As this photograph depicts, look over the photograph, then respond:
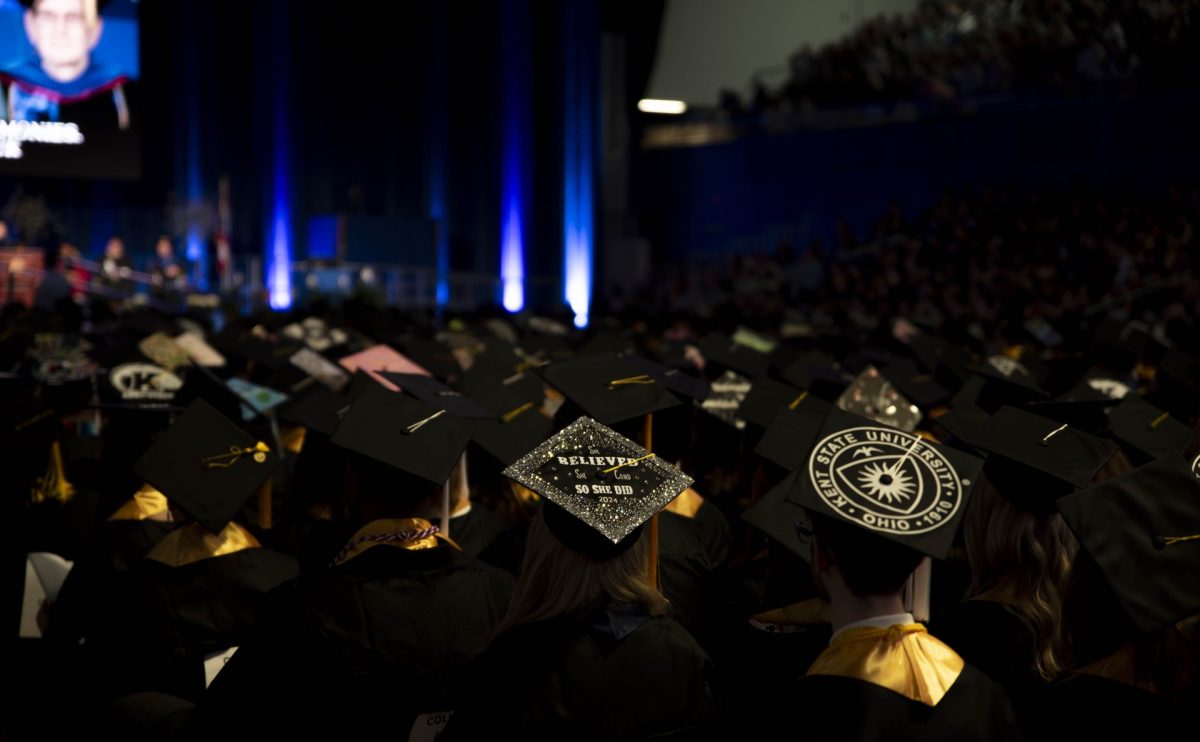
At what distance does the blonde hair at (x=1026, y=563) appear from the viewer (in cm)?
238

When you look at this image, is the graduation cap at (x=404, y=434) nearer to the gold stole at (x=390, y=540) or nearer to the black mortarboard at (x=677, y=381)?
the gold stole at (x=390, y=540)

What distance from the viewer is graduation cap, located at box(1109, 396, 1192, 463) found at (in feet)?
12.2

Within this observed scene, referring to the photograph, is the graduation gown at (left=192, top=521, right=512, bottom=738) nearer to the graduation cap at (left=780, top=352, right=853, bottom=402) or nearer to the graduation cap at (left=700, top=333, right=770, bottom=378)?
the graduation cap at (left=780, top=352, right=853, bottom=402)

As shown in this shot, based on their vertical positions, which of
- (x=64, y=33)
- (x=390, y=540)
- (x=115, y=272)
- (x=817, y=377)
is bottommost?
(x=115, y=272)

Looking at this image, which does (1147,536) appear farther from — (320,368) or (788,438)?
(320,368)

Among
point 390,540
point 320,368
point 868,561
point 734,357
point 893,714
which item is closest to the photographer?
point 893,714

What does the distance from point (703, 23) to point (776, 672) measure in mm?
21609

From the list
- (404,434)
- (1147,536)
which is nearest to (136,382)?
(404,434)

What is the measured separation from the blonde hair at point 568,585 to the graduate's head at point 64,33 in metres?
20.1

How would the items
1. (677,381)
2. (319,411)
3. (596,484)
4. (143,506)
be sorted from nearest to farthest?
(596,484)
(143,506)
(319,411)
(677,381)

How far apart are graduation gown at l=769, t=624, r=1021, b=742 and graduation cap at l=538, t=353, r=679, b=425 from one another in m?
1.67

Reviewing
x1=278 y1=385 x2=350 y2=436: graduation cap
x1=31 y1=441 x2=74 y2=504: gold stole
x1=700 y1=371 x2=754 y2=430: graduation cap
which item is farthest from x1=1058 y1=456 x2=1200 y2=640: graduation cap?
x1=31 y1=441 x2=74 y2=504: gold stole

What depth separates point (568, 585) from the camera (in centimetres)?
206

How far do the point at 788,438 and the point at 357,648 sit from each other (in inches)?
→ 66.3
